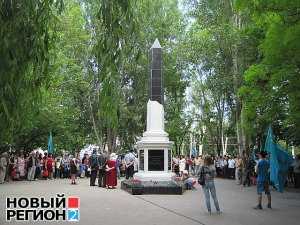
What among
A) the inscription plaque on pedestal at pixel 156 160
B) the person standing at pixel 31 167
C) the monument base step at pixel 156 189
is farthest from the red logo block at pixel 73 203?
the person standing at pixel 31 167

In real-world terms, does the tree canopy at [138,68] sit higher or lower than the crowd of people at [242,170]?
higher

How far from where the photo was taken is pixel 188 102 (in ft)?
207

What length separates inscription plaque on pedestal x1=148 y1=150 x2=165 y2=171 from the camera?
2642cm

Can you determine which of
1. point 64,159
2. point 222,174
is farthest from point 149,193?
point 222,174

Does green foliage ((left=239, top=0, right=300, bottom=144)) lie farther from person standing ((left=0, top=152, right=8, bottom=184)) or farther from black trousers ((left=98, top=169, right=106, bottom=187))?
person standing ((left=0, top=152, right=8, bottom=184))

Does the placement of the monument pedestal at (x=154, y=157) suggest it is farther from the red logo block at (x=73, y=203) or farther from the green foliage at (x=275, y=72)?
the red logo block at (x=73, y=203)

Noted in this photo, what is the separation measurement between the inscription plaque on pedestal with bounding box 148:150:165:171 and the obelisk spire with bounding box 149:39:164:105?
10.0ft

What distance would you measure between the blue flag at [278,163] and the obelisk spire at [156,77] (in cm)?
607

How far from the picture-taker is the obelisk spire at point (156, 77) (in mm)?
28734

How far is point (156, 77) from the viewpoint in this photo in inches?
1142

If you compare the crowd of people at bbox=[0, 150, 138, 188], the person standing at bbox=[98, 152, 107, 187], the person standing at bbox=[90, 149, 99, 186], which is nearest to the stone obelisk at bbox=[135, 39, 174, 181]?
the crowd of people at bbox=[0, 150, 138, 188]

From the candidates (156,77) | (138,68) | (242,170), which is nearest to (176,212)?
(156,77)

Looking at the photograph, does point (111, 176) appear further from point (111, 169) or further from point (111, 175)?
point (111, 169)

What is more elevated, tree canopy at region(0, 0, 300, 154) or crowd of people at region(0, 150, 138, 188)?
tree canopy at region(0, 0, 300, 154)
